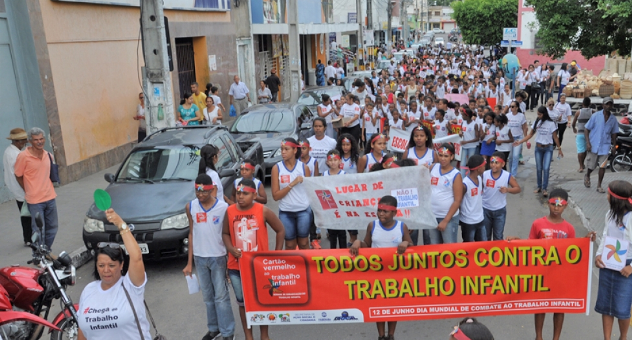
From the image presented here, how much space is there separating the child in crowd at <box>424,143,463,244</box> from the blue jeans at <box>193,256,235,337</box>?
2.44m

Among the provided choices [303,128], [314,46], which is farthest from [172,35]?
[314,46]

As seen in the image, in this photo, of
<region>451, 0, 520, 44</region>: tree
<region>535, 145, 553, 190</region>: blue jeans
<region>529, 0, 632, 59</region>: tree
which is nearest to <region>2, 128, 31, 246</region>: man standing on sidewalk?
<region>535, 145, 553, 190</region>: blue jeans

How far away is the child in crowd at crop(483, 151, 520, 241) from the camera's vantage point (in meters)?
7.05

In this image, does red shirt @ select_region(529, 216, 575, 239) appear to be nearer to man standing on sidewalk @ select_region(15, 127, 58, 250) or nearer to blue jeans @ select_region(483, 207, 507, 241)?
blue jeans @ select_region(483, 207, 507, 241)

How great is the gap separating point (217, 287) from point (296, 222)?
1.66m

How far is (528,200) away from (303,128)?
5.04 m

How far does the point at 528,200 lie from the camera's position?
36.2 ft

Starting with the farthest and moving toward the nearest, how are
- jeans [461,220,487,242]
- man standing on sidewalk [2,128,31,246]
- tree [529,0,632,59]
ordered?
tree [529,0,632,59]
man standing on sidewalk [2,128,31,246]
jeans [461,220,487,242]

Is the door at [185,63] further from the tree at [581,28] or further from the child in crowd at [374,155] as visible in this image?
the child in crowd at [374,155]

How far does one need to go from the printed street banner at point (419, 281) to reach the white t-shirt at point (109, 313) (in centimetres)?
165

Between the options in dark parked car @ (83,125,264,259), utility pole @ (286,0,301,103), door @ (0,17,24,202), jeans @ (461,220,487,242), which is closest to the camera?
jeans @ (461,220,487,242)

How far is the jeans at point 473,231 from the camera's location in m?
6.74

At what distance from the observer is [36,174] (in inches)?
317

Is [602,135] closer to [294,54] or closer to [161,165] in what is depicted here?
[161,165]
